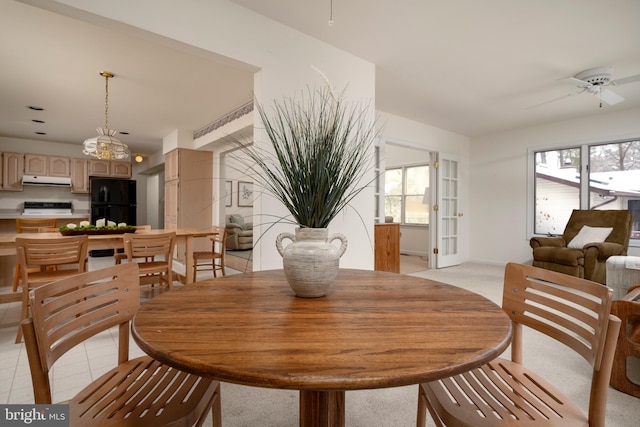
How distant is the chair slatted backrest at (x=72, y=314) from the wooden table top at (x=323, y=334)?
0.21 metres

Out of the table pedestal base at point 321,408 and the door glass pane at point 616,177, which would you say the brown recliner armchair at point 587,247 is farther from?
the table pedestal base at point 321,408

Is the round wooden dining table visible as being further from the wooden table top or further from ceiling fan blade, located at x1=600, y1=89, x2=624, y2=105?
ceiling fan blade, located at x1=600, y1=89, x2=624, y2=105

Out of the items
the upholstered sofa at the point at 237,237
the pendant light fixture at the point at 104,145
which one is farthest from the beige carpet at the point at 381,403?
the upholstered sofa at the point at 237,237

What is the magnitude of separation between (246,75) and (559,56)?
317 centimetres

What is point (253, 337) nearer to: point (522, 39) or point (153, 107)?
point (522, 39)

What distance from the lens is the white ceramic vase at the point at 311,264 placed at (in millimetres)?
1004

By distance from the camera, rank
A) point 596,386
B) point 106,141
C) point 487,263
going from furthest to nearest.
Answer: point 487,263 < point 106,141 < point 596,386

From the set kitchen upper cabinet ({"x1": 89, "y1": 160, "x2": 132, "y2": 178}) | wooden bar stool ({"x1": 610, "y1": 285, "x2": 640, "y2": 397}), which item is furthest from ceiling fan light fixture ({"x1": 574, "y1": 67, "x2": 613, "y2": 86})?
kitchen upper cabinet ({"x1": 89, "y1": 160, "x2": 132, "y2": 178})

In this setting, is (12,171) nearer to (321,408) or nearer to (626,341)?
(321,408)

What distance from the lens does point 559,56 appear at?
120 inches

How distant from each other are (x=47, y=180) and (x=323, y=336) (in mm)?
7821

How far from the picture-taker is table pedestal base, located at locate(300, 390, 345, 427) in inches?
33.6

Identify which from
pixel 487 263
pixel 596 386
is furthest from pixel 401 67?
pixel 487 263

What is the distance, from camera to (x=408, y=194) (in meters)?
7.36
